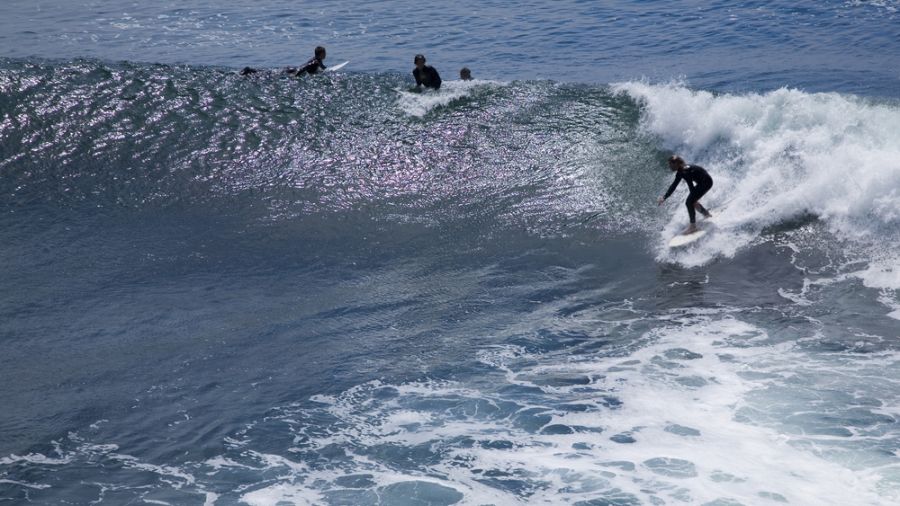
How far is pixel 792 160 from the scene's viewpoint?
1717cm

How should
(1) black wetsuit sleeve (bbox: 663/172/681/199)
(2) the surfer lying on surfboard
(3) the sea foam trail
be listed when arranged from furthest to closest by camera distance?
(1) black wetsuit sleeve (bbox: 663/172/681/199), (2) the surfer lying on surfboard, (3) the sea foam trail

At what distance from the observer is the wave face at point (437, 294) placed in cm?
1004

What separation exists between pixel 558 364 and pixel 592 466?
2251mm

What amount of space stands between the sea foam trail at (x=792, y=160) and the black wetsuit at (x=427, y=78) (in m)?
4.80

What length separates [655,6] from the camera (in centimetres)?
3353

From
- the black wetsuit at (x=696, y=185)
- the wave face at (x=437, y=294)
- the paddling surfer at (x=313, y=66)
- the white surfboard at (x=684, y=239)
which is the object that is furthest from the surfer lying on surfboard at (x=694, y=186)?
the paddling surfer at (x=313, y=66)

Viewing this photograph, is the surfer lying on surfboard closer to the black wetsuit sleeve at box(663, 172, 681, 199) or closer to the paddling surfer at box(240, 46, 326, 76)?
the black wetsuit sleeve at box(663, 172, 681, 199)

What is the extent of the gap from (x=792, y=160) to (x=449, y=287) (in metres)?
7.22

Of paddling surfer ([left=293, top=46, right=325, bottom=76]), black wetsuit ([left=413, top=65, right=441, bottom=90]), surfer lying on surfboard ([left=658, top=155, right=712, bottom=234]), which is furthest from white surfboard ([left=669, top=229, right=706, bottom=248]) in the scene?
paddling surfer ([left=293, top=46, right=325, bottom=76])

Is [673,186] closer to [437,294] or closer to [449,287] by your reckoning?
[449,287]

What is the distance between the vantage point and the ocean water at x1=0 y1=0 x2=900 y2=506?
33.0 feet

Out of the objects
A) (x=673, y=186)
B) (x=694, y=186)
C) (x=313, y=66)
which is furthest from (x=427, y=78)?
(x=694, y=186)

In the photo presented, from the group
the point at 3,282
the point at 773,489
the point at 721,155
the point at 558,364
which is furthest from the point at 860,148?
the point at 3,282

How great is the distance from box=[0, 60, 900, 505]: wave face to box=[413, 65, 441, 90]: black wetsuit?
0.48 meters
